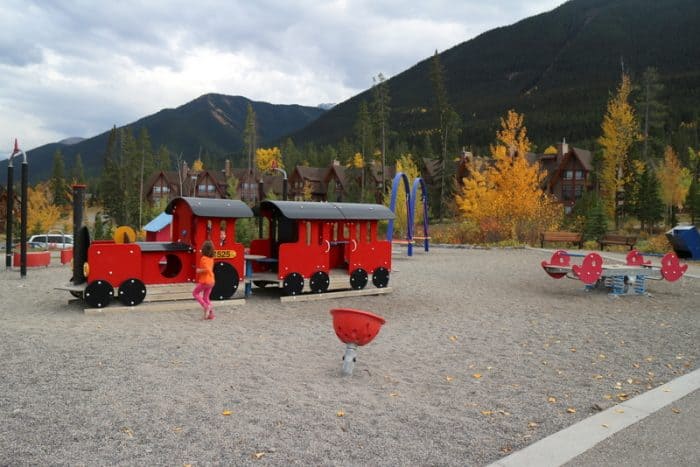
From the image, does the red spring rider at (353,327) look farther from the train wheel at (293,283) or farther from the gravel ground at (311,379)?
the train wheel at (293,283)

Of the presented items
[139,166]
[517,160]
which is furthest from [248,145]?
[517,160]

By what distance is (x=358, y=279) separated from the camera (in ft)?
47.0

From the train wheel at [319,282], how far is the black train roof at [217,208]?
2.25m

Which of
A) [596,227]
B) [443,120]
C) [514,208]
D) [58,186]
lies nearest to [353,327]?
[514,208]

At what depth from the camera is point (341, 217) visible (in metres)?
13.6

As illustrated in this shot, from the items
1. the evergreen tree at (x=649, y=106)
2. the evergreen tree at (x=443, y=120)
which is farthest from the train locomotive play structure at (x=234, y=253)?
the evergreen tree at (x=649, y=106)

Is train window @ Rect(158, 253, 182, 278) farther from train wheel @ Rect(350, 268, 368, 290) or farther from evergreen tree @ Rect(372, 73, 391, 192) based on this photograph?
evergreen tree @ Rect(372, 73, 391, 192)

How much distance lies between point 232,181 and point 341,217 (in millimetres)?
30444

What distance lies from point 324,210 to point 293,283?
1930 millimetres

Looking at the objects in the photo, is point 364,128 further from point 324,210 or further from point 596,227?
point 324,210

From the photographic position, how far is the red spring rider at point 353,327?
673 centimetres

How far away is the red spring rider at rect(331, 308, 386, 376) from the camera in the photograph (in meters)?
6.73

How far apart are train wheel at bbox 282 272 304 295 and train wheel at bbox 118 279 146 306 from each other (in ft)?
10.6

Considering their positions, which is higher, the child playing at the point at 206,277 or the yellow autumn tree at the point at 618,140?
the yellow autumn tree at the point at 618,140
